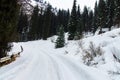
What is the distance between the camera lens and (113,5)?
68312 millimetres

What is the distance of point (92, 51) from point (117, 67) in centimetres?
531

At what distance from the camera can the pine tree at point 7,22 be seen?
55.3 ft

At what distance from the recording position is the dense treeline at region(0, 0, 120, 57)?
1740 cm

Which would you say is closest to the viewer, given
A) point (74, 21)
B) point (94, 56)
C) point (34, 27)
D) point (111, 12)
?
point (94, 56)

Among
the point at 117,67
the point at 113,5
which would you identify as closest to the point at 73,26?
the point at 113,5

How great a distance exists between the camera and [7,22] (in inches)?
672

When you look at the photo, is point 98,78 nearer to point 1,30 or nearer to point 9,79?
point 9,79

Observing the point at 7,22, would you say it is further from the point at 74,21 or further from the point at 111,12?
the point at 111,12

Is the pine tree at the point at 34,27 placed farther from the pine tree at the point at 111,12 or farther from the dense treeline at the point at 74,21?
the pine tree at the point at 111,12

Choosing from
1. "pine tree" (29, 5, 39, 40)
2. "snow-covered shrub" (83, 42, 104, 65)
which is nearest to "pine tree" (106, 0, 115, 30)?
"pine tree" (29, 5, 39, 40)

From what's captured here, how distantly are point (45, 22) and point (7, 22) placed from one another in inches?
2866

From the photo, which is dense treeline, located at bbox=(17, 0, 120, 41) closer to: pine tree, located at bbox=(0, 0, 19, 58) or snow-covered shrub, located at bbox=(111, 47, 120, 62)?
pine tree, located at bbox=(0, 0, 19, 58)

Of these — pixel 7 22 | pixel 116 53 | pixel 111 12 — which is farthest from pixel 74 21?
pixel 116 53

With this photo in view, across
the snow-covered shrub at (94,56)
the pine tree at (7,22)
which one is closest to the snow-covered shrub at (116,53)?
the snow-covered shrub at (94,56)
